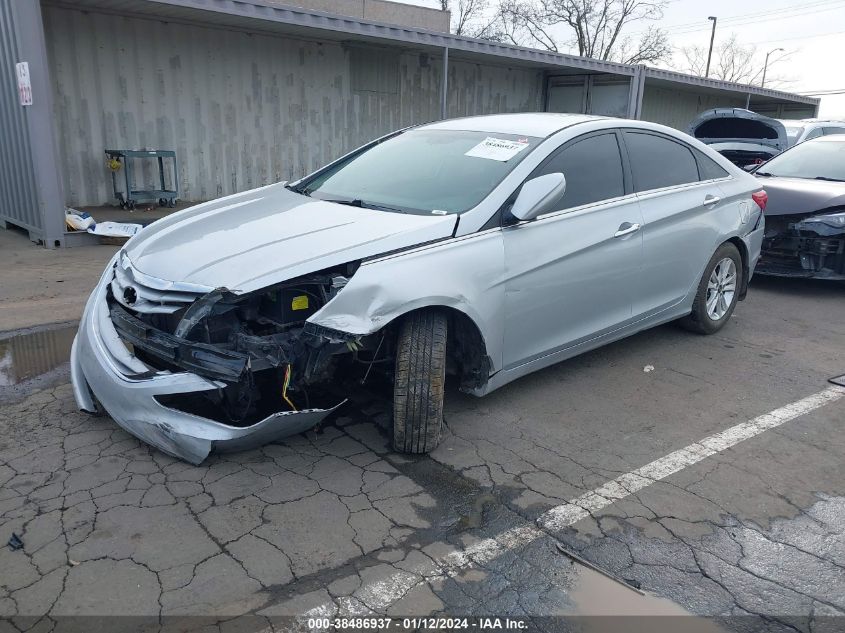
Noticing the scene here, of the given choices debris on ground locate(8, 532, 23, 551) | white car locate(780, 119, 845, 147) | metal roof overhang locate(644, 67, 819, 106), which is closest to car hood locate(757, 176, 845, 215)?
white car locate(780, 119, 845, 147)

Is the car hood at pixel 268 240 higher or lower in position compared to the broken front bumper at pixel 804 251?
higher

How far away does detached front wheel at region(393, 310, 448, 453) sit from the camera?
339 centimetres

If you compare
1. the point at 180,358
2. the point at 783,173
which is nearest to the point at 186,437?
the point at 180,358

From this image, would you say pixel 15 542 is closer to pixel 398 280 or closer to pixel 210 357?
pixel 210 357

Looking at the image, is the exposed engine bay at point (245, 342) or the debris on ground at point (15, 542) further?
the exposed engine bay at point (245, 342)

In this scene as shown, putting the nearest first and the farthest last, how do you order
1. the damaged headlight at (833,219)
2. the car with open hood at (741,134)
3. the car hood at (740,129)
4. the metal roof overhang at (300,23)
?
the damaged headlight at (833,219), the metal roof overhang at (300,23), the car with open hood at (741,134), the car hood at (740,129)

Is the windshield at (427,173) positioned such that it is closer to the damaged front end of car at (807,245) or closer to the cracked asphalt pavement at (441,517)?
the cracked asphalt pavement at (441,517)

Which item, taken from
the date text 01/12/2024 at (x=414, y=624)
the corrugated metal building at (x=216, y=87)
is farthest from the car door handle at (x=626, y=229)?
the corrugated metal building at (x=216, y=87)

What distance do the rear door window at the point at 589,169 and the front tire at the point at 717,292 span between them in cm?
131

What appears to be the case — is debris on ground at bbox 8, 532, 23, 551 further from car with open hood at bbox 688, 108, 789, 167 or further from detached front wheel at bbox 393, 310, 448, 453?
car with open hood at bbox 688, 108, 789, 167

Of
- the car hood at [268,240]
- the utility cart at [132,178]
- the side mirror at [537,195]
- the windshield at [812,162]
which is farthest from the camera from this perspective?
the utility cart at [132,178]

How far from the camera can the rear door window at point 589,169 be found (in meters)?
4.17

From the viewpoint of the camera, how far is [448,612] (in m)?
2.43

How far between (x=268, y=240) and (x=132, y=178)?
351 inches
